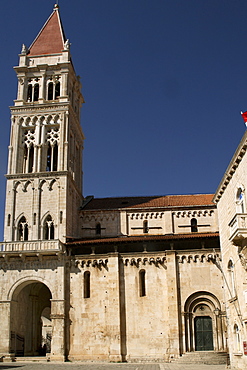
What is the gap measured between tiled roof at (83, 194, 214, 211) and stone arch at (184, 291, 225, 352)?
9.96 metres

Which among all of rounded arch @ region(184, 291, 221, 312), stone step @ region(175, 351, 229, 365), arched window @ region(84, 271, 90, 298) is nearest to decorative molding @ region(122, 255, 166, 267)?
arched window @ region(84, 271, 90, 298)

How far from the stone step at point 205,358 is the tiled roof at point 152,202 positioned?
1395 cm

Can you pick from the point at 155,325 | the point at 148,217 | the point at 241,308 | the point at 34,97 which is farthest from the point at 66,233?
the point at 241,308

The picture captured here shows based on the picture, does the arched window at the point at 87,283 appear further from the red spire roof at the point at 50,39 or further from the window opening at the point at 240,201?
the red spire roof at the point at 50,39

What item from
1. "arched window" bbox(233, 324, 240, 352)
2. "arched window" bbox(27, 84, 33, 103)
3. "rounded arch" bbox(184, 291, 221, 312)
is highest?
"arched window" bbox(27, 84, 33, 103)

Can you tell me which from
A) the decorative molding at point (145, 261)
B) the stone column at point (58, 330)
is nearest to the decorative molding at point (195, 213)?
the decorative molding at point (145, 261)

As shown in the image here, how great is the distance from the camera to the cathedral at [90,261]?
108ft

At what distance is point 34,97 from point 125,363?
2645 cm

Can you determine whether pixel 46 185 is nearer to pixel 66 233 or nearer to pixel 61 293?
pixel 66 233

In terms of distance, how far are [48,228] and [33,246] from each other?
277 cm

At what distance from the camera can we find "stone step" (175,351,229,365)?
3011 centimetres

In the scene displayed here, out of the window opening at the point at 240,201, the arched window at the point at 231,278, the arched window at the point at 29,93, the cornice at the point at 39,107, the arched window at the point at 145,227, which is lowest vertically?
the arched window at the point at 231,278

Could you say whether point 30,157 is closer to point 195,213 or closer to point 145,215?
point 145,215

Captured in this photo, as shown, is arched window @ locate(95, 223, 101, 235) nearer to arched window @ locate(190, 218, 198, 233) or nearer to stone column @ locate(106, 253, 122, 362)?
stone column @ locate(106, 253, 122, 362)
